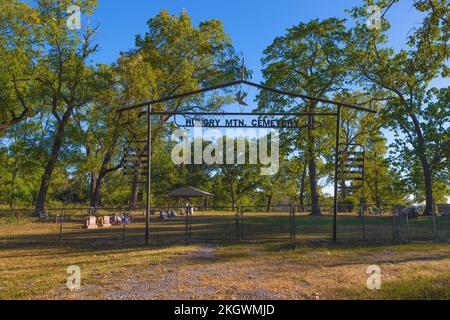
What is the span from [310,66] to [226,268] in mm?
29218

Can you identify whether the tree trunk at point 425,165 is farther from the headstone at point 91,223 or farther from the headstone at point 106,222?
the headstone at point 91,223

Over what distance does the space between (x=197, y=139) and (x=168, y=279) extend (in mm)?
52201

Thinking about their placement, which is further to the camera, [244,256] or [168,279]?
[244,256]

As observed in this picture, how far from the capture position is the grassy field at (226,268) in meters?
6.93

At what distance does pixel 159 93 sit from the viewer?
114ft

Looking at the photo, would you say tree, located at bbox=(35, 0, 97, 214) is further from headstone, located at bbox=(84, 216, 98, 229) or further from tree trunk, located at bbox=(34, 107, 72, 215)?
headstone, located at bbox=(84, 216, 98, 229)

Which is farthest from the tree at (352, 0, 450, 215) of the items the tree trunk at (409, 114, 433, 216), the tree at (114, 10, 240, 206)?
the tree at (114, 10, 240, 206)

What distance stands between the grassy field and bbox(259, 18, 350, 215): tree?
19.6m

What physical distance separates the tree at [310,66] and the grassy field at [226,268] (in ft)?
64.2

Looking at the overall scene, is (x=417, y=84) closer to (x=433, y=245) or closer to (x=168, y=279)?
(x=433, y=245)

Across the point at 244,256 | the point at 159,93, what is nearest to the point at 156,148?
the point at 159,93

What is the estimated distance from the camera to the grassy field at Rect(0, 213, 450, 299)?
6.93 meters
